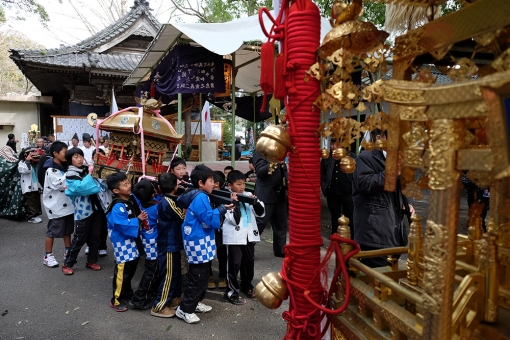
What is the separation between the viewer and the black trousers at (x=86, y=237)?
4.61m

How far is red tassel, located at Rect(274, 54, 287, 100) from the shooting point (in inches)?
71.6

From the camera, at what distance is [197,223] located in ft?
Result: 10.9

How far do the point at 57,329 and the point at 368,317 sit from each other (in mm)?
3030

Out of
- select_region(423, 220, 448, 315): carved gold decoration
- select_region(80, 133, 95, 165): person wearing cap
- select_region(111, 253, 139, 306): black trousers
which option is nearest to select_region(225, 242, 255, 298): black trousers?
select_region(111, 253, 139, 306): black trousers

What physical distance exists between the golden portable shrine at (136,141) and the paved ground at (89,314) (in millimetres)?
1417

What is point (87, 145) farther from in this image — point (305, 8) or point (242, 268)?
point (305, 8)

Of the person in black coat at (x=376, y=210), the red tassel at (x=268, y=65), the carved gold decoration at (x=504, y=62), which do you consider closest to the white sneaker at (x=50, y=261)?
the person in black coat at (x=376, y=210)

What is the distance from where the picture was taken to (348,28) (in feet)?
5.34

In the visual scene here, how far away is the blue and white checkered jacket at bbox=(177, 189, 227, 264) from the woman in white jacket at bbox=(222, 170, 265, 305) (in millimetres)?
490

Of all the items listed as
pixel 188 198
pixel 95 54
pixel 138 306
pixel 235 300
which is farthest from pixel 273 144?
pixel 95 54

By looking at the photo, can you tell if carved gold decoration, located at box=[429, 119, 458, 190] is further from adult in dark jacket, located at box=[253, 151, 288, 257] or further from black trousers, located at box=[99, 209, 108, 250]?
black trousers, located at box=[99, 209, 108, 250]

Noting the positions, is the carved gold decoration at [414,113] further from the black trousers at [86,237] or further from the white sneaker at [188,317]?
the black trousers at [86,237]

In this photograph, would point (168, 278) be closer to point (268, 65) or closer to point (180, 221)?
point (180, 221)

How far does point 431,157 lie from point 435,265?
13.8 inches
